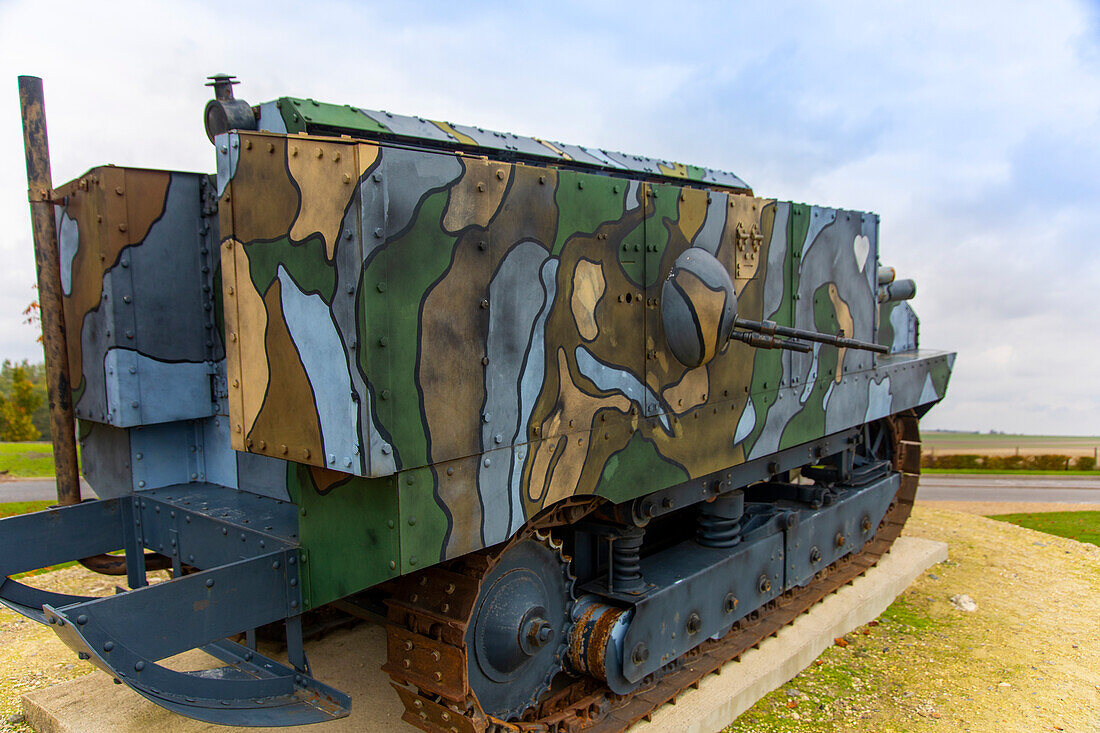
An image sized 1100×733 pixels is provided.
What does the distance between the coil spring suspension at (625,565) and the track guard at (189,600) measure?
1.62m

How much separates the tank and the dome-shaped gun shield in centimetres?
2

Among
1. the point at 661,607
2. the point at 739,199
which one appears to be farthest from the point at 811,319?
the point at 661,607

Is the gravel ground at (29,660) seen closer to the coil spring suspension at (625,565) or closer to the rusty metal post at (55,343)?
the rusty metal post at (55,343)

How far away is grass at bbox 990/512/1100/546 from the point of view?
29.8 feet

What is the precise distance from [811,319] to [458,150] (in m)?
2.63

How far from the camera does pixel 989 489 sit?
614 inches

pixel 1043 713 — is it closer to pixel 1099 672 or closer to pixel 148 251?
pixel 1099 672

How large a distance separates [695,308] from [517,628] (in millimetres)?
1723

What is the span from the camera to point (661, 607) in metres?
4.37

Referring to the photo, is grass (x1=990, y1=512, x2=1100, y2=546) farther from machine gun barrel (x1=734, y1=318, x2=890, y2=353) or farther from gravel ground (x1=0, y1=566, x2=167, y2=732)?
gravel ground (x1=0, y1=566, x2=167, y2=732)

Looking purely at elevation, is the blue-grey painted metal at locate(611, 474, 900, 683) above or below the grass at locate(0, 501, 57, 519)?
above

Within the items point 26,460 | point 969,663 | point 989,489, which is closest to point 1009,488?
point 989,489

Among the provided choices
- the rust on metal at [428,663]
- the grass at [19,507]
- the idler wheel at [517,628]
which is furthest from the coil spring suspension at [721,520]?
the grass at [19,507]

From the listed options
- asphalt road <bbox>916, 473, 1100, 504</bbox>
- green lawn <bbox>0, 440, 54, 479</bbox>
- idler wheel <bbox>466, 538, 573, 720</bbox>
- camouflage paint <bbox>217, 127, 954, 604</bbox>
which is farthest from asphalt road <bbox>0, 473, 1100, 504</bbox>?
camouflage paint <bbox>217, 127, 954, 604</bbox>
